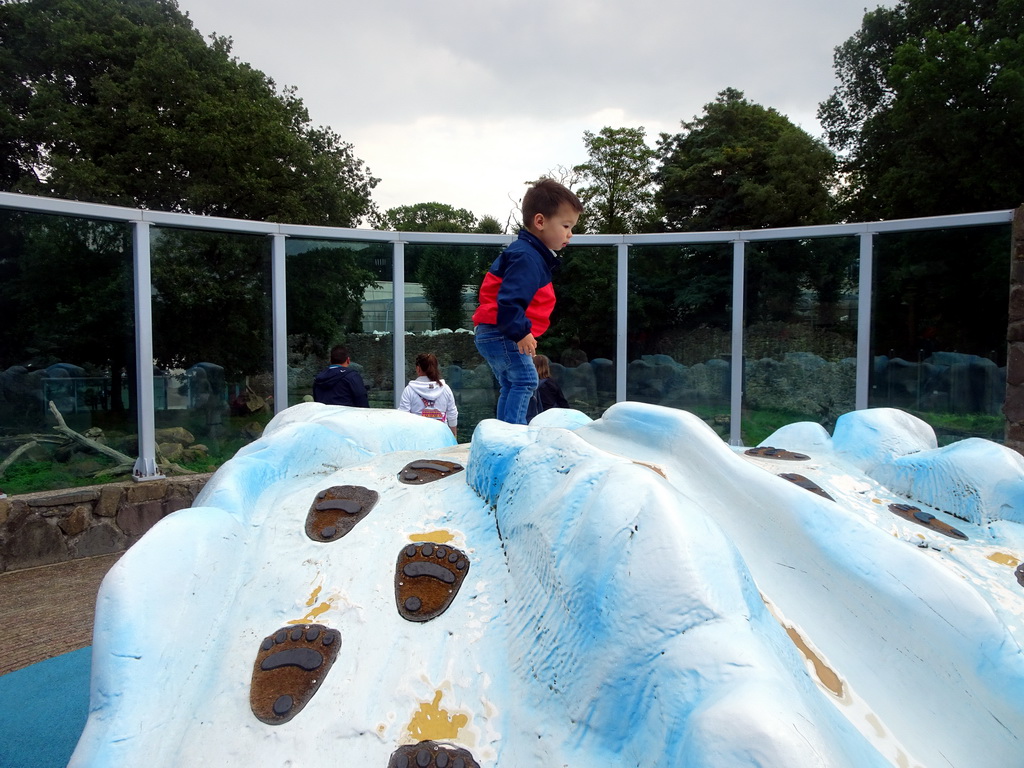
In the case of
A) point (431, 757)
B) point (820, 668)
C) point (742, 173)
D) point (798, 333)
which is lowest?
point (431, 757)

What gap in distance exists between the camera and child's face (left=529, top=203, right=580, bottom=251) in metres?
2.76

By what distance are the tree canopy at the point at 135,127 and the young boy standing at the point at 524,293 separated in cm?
1580

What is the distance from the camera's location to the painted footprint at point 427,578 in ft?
4.52

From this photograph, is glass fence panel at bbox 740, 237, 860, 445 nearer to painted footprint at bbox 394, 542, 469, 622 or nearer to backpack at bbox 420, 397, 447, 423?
backpack at bbox 420, 397, 447, 423

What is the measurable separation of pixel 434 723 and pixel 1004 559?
1.33 meters

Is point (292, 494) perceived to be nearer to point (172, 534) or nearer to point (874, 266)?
point (172, 534)

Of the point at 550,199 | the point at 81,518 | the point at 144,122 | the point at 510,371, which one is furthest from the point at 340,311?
the point at 144,122

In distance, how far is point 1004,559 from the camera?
1.67 meters

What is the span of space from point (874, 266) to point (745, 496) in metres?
5.77

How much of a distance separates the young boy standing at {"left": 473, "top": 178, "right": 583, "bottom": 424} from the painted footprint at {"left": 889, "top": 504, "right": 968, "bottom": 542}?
132cm

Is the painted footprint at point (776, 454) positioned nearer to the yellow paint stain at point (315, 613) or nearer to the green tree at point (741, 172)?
the yellow paint stain at point (315, 613)

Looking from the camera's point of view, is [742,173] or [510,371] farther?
[742,173]

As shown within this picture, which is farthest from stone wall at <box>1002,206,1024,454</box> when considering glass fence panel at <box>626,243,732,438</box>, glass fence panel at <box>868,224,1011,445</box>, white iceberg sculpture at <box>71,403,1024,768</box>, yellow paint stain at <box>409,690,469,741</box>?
yellow paint stain at <box>409,690,469,741</box>

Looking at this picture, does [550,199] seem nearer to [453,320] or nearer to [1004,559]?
[1004,559]
